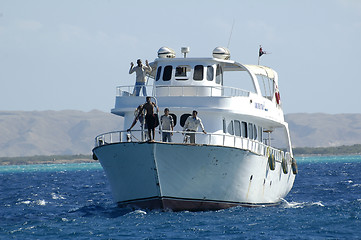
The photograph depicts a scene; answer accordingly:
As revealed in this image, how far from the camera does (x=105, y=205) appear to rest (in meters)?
33.2

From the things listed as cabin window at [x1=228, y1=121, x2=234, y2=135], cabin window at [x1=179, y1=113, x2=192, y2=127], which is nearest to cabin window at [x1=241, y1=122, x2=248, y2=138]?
cabin window at [x1=228, y1=121, x2=234, y2=135]

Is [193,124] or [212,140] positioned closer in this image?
[193,124]

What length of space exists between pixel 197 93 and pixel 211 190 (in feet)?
15.2

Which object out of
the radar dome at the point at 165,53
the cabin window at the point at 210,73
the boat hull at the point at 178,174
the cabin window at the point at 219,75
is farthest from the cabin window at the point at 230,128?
the radar dome at the point at 165,53

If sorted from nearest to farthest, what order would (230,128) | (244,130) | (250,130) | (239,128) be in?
(230,128)
(239,128)
(244,130)
(250,130)

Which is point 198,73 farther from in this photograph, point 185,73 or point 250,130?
point 250,130

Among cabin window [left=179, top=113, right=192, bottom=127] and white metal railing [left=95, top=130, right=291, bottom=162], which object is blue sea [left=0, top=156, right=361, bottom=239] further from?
cabin window [left=179, top=113, right=192, bottom=127]

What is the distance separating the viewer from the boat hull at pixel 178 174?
25.5m

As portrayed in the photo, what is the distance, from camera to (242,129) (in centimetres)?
3002

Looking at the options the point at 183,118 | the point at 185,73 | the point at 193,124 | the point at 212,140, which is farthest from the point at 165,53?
the point at 193,124

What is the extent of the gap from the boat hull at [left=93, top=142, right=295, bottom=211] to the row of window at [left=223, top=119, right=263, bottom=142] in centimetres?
175

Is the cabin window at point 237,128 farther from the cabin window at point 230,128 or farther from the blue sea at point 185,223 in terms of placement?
the blue sea at point 185,223

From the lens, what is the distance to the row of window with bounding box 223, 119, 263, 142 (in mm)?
29000

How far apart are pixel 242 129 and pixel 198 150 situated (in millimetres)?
4883
